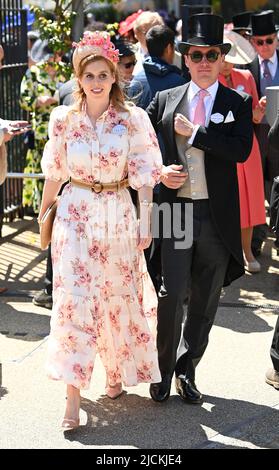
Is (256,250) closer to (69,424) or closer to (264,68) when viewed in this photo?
(264,68)

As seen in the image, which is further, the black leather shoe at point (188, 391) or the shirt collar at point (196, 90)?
the black leather shoe at point (188, 391)

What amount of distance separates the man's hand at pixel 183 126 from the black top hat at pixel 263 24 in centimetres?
443

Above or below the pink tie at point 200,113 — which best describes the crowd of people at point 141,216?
below

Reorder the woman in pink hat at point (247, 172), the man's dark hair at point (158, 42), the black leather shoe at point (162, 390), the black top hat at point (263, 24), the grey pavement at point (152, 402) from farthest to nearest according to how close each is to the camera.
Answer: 1. the black top hat at point (263, 24)
2. the woman in pink hat at point (247, 172)
3. the man's dark hair at point (158, 42)
4. the black leather shoe at point (162, 390)
5. the grey pavement at point (152, 402)

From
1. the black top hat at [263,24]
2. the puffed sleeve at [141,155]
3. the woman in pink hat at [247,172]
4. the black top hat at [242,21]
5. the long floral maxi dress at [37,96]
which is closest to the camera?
the puffed sleeve at [141,155]

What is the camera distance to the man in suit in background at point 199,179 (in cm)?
532

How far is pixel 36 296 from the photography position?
7.47 metres

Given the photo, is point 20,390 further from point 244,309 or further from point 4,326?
point 244,309

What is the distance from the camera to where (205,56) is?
535 cm

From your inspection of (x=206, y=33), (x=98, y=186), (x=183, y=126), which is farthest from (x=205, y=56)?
(x=98, y=186)

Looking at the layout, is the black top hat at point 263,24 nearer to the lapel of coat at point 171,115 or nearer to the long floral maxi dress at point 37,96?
the long floral maxi dress at point 37,96

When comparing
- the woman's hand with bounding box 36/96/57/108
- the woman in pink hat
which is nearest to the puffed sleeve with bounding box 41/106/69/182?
the woman in pink hat

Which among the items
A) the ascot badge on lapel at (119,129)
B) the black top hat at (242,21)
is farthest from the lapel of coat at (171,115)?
the black top hat at (242,21)

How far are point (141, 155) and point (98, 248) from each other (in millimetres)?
549
